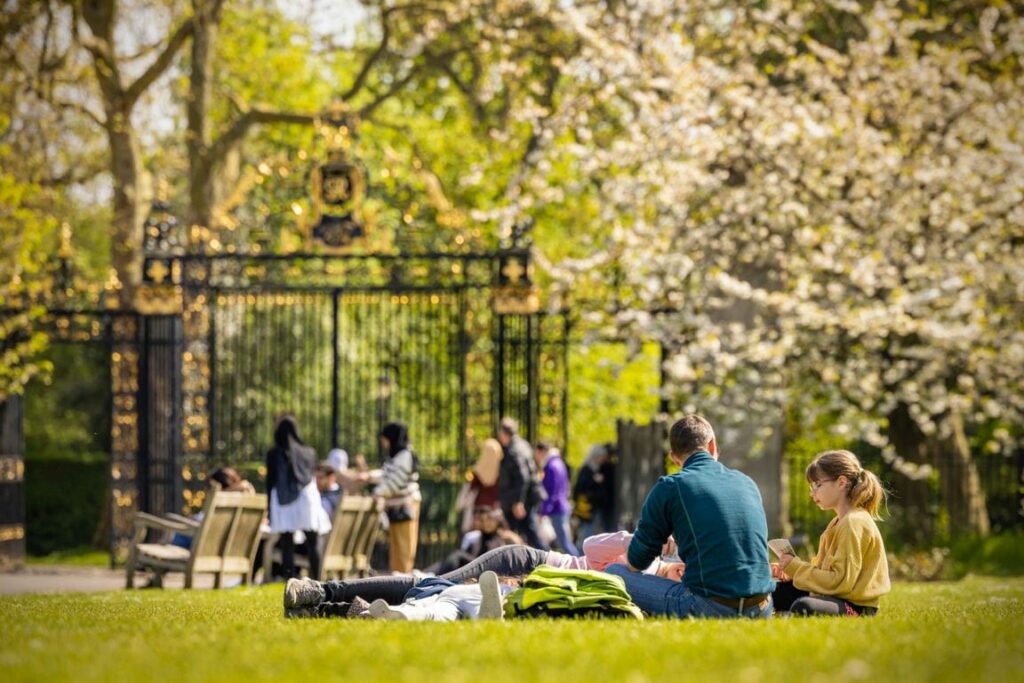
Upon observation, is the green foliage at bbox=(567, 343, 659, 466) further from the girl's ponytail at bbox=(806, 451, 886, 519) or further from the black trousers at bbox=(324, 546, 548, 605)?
the girl's ponytail at bbox=(806, 451, 886, 519)

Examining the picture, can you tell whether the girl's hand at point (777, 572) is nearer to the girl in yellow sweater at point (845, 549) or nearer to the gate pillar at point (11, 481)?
the girl in yellow sweater at point (845, 549)

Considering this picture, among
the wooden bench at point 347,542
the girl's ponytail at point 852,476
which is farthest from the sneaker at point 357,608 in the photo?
the wooden bench at point 347,542

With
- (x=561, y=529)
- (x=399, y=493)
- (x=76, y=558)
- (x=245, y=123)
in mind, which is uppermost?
(x=245, y=123)

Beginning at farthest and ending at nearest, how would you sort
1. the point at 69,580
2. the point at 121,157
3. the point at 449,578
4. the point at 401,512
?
the point at 121,157 < the point at 69,580 < the point at 401,512 < the point at 449,578

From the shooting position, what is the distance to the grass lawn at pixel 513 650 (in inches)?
227

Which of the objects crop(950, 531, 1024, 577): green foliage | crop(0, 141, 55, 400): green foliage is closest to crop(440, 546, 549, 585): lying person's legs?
crop(0, 141, 55, 400): green foliage

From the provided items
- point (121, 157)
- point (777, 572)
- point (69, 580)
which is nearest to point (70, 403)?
point (121, 157)

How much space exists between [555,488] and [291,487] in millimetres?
3804

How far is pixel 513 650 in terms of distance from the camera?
648 centimetres

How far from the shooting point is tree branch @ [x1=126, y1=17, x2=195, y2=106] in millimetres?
22906

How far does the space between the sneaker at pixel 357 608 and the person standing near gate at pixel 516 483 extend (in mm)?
7998

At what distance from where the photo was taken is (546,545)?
17453mm

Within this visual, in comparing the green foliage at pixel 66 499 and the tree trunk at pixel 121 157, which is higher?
the tree trunk at pixel 121 157

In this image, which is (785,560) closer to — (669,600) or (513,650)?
(669,600)
